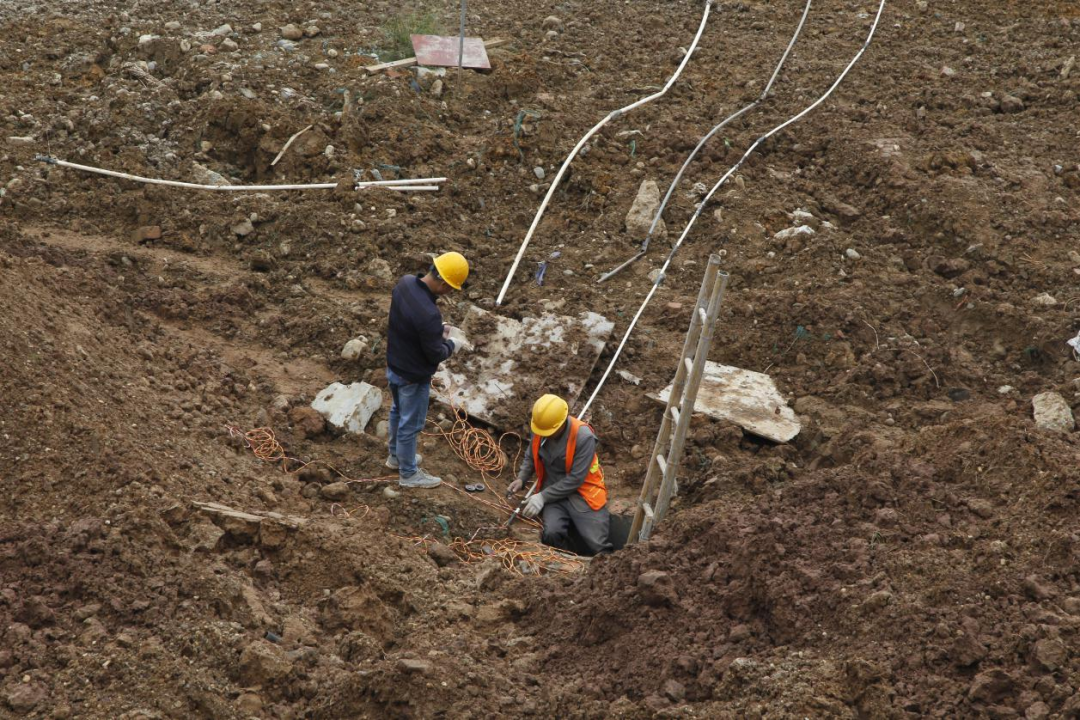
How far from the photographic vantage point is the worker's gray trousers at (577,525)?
6.56 m

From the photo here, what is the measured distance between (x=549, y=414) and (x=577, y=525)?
0.88 meters

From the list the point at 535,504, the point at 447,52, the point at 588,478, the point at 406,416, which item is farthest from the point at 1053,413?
the point at 447,52

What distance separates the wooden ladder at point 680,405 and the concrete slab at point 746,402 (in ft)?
4.26

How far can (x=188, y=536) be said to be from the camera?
5.16 m

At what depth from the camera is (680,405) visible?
5.44 meters

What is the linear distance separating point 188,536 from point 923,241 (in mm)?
6717

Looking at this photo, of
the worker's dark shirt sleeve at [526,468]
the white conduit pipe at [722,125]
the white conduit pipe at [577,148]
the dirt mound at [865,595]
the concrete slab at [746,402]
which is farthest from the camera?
the white conduit pipe at [722,125]

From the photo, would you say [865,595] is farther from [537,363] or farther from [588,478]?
[537,363]

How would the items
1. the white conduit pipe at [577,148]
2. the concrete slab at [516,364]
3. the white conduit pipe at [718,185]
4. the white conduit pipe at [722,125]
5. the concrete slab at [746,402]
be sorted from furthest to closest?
the white conduit pipe at [722,125]
the white conduit pipe at [577,148]
the white conduit pipe at [718,185]
the concrete slab at [516,364]
the concrete slab at [746,402]

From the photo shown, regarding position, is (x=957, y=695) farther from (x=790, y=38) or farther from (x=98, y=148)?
(x=790, y=38)

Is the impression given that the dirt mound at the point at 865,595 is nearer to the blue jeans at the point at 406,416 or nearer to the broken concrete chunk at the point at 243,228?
the blue jeans at the point at 406,416

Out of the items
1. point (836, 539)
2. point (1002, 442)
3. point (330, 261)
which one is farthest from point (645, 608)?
point (330, 261)

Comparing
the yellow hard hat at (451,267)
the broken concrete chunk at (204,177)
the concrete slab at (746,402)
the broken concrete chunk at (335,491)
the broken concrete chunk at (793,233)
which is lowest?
the broken concrete chunk at (335,491)

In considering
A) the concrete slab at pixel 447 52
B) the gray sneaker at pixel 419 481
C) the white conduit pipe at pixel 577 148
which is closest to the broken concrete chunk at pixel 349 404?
the gray sneaker at pixel 419 481
